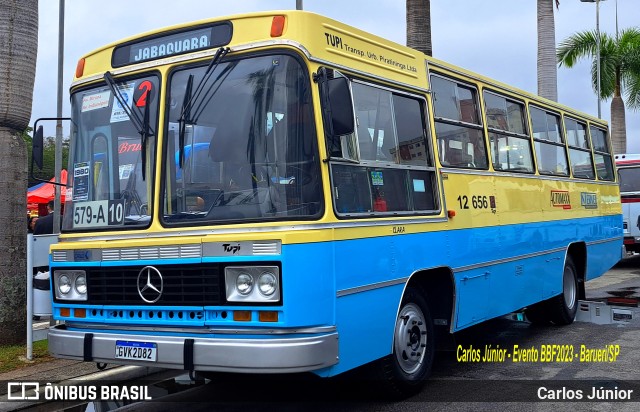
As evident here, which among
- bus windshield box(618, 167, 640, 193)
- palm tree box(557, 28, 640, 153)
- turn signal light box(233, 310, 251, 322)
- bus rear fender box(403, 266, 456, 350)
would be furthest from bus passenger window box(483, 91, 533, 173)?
palm tree box(557, 28, 640, 153)

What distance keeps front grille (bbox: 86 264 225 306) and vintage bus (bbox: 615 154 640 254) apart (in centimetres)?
1710

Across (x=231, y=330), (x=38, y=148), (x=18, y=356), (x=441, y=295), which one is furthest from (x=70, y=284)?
(x=441, y=295)

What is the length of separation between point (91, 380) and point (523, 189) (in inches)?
209

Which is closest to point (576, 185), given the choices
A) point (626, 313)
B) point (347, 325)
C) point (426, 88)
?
point (626, 313)

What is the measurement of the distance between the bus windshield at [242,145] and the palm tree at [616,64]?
1132 inches

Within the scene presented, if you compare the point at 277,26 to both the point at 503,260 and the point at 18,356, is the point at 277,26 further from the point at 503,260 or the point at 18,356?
the point at 18,356

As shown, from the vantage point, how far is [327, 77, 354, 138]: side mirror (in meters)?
5.06

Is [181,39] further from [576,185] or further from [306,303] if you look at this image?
[576,185]

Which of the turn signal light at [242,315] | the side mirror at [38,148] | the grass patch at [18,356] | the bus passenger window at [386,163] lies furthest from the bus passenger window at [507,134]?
the grass patch at [18,356]

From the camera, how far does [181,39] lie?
18.4 feet

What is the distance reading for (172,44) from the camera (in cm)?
564

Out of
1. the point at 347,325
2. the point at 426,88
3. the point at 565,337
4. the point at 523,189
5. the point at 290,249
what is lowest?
the point at 565,337

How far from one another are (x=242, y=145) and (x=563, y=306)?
6.30 metres

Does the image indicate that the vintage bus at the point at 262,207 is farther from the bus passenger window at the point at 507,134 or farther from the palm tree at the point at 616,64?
the palm tree at the point at 616,64
